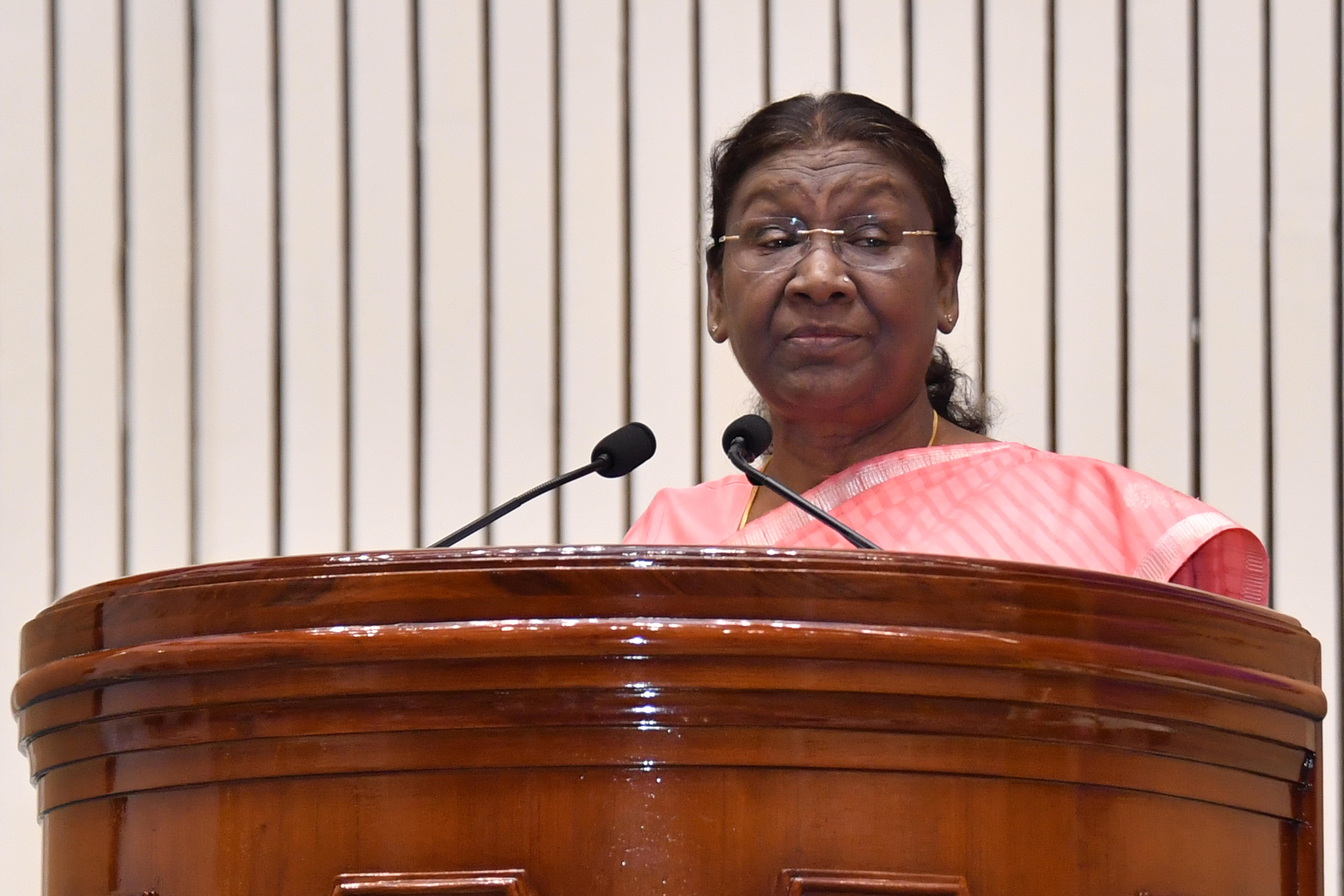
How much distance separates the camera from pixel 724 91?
2.72 meters

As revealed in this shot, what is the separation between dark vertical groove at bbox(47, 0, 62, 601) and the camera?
106 inches

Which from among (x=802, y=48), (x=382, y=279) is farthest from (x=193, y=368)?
(x=802, y=48)

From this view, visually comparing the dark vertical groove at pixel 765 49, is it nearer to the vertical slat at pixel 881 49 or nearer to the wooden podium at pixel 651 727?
the vertical slat at pixel 881 49

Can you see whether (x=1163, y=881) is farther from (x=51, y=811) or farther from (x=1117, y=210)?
(x=1117, y=210)

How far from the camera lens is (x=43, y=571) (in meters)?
2.69

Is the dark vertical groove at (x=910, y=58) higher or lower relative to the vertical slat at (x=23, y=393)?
higher

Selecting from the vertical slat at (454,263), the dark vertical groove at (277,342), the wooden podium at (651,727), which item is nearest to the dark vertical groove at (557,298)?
the vertical slat at (454,263)

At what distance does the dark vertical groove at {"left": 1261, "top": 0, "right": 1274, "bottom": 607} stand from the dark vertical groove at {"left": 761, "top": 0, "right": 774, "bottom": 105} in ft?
2.64

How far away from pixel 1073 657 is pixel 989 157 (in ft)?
6.07

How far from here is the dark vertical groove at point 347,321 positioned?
269 centimetres

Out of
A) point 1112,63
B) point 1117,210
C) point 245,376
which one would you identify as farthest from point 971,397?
point 245,376

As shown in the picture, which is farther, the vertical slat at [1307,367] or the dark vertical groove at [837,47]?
the dark vertical groove at [837,47]

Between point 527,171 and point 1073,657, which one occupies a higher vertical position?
point 527,171

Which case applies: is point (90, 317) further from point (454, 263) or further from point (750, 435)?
point (750, 435)
